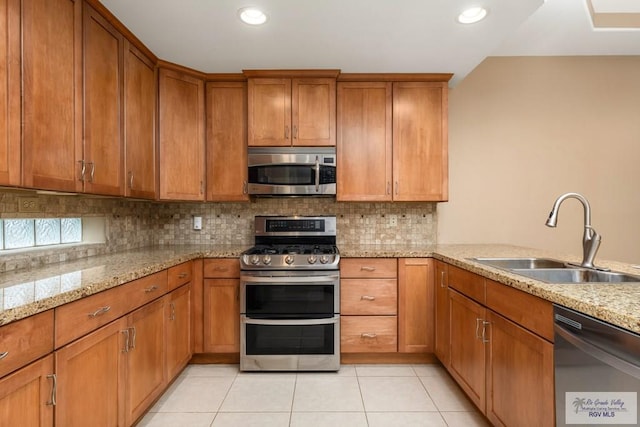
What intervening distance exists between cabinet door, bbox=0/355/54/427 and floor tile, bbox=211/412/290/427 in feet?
3.16

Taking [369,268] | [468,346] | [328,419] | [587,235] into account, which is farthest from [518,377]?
[369,268]

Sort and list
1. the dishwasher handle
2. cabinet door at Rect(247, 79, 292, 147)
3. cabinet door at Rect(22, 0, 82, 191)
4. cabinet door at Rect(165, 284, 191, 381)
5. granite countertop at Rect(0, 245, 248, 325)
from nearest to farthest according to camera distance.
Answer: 1. the dishwasher handle
2. granite countertop at Rect(0, 245, 248, 325)
3. cabinet door at Rect(22, 0, 82, 191)
4. cabinet door at Rect(165, 284, 191, 381)
5. cabinet door at Rect(247, 79, 292, 147)

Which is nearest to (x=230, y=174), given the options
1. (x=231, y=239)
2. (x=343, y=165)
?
(x=231, y=239)

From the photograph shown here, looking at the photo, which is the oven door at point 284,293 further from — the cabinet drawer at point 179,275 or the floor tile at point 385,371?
the floor tile at point 385,371

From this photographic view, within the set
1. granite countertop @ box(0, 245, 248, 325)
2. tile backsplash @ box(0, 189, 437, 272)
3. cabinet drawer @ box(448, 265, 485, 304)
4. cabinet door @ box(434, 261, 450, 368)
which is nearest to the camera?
granite countertop @ box(0, 245, 248, 325)

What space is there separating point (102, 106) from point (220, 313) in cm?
160

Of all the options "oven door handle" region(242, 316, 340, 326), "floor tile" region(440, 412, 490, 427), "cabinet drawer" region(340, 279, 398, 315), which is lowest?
"floor tile" region(440, 412, 490, 427)

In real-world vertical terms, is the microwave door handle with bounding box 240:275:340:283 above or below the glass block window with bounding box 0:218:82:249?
below

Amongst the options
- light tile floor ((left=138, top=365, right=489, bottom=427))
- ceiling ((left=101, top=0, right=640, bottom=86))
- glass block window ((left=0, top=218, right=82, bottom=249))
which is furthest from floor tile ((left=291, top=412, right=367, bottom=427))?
ceiling ((left=101, top=0, right=640, bottom=86))

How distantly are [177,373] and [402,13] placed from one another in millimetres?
2704

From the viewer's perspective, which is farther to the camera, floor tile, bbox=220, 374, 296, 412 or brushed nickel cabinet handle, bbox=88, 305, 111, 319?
floor tile, bbox=220, 374, 296, 412

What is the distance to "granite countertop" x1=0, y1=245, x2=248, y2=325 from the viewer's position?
1108 millimetres

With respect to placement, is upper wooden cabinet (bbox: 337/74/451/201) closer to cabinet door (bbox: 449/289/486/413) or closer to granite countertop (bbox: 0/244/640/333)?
granite countertop (bbox: 0/244/640/333)

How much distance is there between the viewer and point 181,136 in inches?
107
